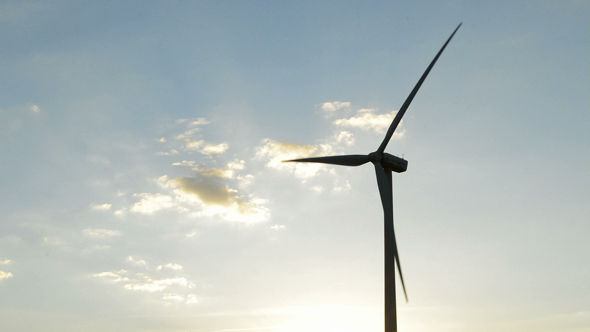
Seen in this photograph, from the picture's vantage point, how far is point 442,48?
65.4 m

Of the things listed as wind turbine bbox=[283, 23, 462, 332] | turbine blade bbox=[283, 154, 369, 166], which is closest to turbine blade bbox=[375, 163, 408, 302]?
wind turbine bbox=[283, 23, 462, 332]

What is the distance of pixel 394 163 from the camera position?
6397cm

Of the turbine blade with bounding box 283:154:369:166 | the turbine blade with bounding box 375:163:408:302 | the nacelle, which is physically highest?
the turbine blade with bounding box 283:154:369:166

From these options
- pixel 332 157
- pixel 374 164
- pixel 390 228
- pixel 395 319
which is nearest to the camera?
pixel 395 319

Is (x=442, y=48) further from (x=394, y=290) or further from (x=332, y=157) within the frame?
(x=394, y=290)

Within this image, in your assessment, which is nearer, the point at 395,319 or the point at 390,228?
the point at 395,319

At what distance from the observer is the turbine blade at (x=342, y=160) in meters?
66.9

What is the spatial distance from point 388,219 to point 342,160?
1269 centimetres

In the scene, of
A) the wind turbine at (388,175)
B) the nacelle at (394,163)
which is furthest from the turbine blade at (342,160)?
the nacelle at (394,163)

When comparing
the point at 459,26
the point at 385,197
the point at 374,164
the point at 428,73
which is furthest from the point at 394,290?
the point at 459,26

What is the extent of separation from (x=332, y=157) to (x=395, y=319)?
24.8 metres

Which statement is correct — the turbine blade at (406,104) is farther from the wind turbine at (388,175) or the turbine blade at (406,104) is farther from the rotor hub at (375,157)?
the rotor hub at (375,157)

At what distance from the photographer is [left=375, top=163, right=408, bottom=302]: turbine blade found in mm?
54691

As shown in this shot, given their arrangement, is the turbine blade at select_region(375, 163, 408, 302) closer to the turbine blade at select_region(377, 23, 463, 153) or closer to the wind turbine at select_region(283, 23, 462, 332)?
the wind turbine at select_region(283, 23, 462, 332)
